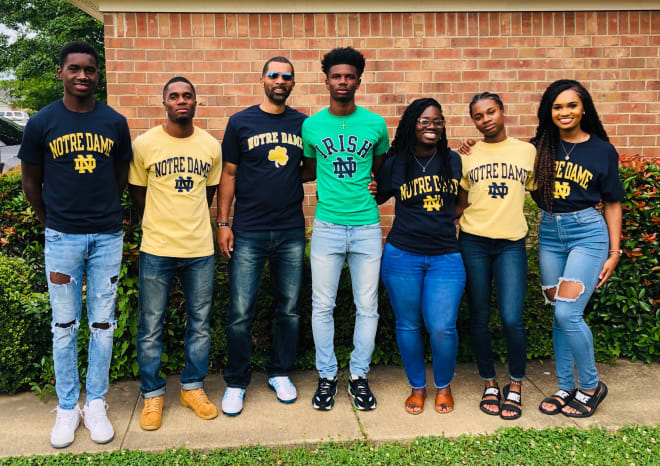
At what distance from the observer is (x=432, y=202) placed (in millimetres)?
3277

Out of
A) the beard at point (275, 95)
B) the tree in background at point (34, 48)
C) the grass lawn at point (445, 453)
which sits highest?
the tree in background at point (34, 48)

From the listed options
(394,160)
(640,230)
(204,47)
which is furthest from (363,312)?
(204,47)

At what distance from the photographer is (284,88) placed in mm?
3324

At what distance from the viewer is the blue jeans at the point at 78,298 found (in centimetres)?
300

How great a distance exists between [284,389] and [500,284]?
1.52 metres

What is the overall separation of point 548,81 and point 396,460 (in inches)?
144

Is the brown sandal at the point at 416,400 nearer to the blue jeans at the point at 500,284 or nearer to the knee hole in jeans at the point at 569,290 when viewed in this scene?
the blue jeans at the point at 500,284

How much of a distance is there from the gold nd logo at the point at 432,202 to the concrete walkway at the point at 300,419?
1.28 meters

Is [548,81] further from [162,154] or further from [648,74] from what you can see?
[162,154]

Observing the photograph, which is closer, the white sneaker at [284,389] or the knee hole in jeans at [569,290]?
the knee hole in jeans at [569,290]

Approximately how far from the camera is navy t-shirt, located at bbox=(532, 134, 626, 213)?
319 cm

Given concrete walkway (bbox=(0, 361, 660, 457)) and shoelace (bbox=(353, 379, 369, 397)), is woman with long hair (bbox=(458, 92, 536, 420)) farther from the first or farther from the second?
shoelace (bbox=(353, 379, 369, 397))

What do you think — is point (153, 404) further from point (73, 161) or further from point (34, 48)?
point (34, 48)

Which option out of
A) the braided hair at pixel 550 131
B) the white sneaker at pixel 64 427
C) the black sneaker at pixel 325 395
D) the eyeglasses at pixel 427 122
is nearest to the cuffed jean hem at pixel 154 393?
the white sneaker at pixel 64 427
